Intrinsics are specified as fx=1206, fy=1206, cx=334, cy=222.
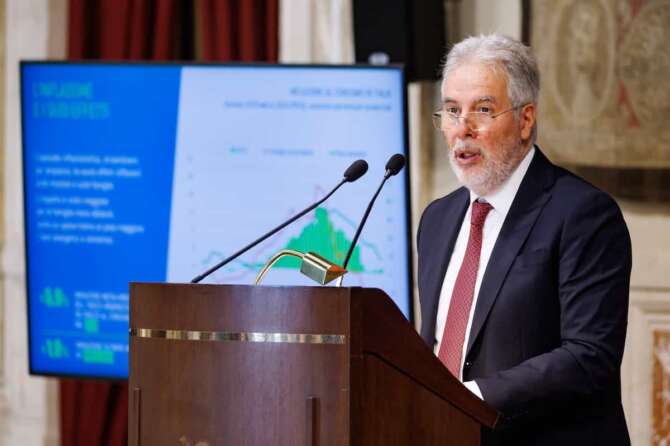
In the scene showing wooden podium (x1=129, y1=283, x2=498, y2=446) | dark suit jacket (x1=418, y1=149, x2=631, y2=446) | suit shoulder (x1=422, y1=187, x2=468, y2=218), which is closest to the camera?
wooden podium (x1=129, y1=283, x2=498, y2=446)

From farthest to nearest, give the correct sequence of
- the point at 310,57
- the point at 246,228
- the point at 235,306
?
1. the point at 310,57
2. the point at 246,228
3. the point at 235,306

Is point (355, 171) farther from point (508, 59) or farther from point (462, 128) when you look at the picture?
point (508, 59)

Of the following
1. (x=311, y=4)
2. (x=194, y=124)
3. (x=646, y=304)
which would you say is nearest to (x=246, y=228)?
(x=194, y=124)

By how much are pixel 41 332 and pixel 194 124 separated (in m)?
1.13

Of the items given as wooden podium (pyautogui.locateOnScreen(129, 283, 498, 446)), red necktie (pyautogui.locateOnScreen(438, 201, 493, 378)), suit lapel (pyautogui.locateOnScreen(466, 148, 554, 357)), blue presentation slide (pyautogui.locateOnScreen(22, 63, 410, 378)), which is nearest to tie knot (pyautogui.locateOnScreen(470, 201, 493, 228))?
red necktie (pyautogui.locateOnScreen(438, 201, 493, 378))

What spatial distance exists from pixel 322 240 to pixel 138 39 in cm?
183

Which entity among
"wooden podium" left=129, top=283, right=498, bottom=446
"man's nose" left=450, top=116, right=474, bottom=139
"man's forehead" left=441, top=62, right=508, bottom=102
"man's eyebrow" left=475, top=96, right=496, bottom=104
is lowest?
"wooden podium" left=129, top=283, right=498, bottom=446

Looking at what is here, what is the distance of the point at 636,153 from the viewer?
15.9 feet

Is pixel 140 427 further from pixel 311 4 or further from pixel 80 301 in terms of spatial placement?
pixel 311 4

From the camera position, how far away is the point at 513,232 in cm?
283

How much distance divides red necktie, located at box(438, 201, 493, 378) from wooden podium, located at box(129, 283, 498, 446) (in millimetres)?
468

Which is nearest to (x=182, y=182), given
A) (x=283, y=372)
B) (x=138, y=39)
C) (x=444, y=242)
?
(x=138, y=39)

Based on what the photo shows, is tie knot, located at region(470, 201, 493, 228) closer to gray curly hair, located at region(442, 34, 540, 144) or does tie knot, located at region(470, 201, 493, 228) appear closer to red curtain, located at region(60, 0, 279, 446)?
gray curly hair, located at region(442, 34, 540, 144)

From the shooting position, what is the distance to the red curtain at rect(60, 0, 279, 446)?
5.76 metres
